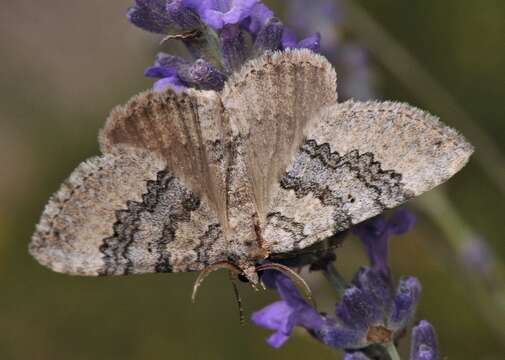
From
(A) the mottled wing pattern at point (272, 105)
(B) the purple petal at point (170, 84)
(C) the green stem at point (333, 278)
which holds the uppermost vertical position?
(B) the purple petal at point (170, 84)

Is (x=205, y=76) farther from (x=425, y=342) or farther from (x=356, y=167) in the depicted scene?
(x=425, y=342)

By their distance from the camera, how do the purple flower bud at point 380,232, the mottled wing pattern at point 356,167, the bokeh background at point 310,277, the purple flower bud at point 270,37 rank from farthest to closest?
1. the bokeh background at point 310,277
2. the purple flower bud at point 380,232
3. the purple flower bud at point 270,37
4. the mottled wing pattern at point 356,167

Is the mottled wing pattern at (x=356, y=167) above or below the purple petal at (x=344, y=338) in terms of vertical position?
above

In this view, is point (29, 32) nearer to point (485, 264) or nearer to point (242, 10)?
point (485, 264)

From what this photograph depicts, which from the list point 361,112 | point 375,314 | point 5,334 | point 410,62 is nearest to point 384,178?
point 361,112

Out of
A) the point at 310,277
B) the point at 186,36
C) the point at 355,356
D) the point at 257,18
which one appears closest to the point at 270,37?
the point at 257,18

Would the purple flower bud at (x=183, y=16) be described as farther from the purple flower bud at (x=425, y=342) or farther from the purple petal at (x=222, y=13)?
the purple flower bud at (x=425, y=342)

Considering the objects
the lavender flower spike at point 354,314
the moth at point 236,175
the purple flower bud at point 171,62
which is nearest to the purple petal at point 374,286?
the lavender flower spike at point 354,314
